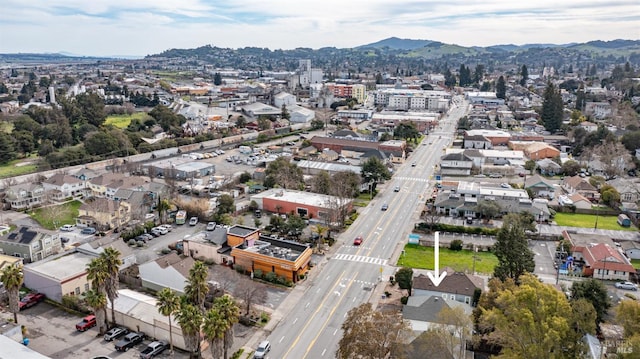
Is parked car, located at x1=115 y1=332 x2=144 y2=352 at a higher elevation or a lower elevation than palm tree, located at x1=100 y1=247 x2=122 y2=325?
lower

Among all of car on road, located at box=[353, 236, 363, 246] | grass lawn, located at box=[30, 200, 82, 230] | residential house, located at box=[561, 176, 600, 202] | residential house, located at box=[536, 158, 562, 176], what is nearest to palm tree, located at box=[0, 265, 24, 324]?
grass lawn, located at box=[30, 200, 82, 230]

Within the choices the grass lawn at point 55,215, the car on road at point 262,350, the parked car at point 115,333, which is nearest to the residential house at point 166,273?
the parked car at point 115,333

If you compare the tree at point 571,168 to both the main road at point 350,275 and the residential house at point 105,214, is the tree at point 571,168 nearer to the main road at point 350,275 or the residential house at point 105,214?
the main road at point 350,275

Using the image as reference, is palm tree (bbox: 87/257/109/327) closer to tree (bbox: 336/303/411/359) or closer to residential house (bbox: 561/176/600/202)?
tree (bbox: 336/303/411/359)

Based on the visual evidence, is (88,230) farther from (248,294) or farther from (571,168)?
(571,168)

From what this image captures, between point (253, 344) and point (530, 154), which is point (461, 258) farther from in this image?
point (530, 154)

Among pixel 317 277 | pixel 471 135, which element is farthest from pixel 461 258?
pixel 471 135
